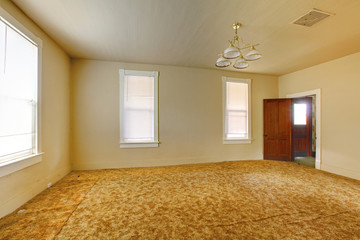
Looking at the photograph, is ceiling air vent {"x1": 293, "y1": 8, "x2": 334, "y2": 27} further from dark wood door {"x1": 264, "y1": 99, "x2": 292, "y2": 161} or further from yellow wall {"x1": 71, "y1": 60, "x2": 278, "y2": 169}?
dark wood door {"x1": 264, "y1": 99, "x2": 292, "y2": 161}

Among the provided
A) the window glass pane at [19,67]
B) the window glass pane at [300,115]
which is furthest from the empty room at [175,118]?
the window glass pane at [300,115]

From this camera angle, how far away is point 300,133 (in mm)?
6273

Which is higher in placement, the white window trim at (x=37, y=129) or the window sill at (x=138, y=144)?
the white window trim at (x=37, y=129)

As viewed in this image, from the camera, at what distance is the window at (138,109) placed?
4070mm

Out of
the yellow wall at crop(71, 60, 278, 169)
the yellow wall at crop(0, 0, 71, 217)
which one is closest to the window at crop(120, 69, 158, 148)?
the yellow wall at crop(71, 60, 278, 169)

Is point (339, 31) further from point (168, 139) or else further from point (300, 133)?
point (300, 133)

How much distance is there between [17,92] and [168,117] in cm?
296

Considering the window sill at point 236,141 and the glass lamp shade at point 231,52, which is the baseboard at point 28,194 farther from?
the window sill at point 236,141

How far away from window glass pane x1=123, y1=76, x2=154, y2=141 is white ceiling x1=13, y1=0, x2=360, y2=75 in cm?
67

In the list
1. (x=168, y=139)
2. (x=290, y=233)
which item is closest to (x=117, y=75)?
(x=168, y=139)

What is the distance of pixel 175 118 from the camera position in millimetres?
4414

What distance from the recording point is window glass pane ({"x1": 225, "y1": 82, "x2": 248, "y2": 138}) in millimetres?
4832

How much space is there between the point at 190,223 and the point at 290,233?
3.55ft

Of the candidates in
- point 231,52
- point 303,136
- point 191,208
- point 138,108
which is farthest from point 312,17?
point 303,136
